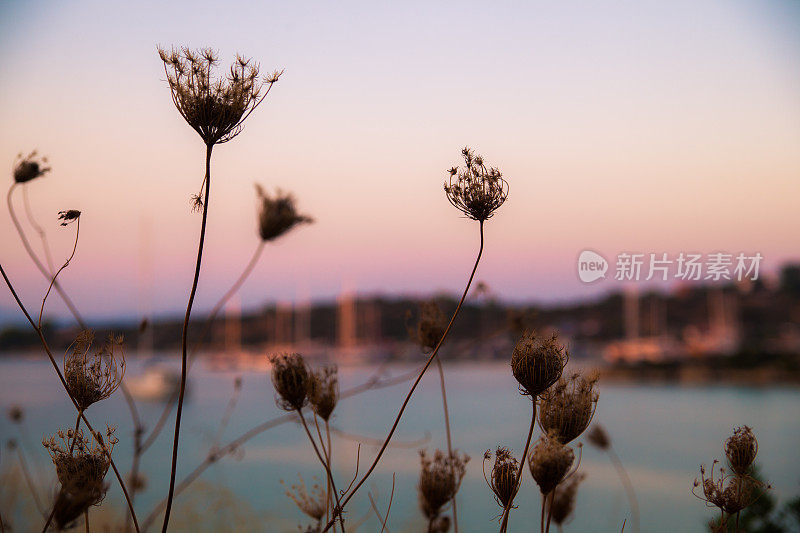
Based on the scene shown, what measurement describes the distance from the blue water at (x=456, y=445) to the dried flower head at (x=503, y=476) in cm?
120

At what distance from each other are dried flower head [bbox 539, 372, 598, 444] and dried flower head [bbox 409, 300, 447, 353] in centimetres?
94

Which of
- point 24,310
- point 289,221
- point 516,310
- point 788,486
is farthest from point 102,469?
point 788,486

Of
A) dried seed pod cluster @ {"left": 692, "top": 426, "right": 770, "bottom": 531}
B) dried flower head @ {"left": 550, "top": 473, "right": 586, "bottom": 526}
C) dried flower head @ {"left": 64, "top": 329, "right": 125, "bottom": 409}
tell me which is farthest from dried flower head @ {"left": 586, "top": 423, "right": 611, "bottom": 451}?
dried flower head @ {"left": 64, "top": 329, "right": 125, "bottom": 409}

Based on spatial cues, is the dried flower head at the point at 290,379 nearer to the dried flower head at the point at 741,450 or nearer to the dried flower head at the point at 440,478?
the dried flower head at the point at 440,478

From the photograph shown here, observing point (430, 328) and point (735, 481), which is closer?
point (735, 481)

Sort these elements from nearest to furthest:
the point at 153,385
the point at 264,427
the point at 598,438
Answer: the point at 264,427
the point at 598,438
the point at 153,385

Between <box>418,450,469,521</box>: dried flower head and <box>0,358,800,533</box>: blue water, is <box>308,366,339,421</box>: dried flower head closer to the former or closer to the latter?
<box>418,450,469,521</box>: dried flower head

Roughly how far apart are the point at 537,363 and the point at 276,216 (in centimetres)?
Answer: 124

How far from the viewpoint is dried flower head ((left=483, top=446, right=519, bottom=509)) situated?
79.4 inches

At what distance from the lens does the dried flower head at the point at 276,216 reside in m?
2.76

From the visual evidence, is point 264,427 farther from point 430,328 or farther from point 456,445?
point 456,445

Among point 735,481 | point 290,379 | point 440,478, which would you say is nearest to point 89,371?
point 290,379

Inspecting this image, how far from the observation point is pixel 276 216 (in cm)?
276

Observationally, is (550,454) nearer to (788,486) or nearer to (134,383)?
(788,486)
